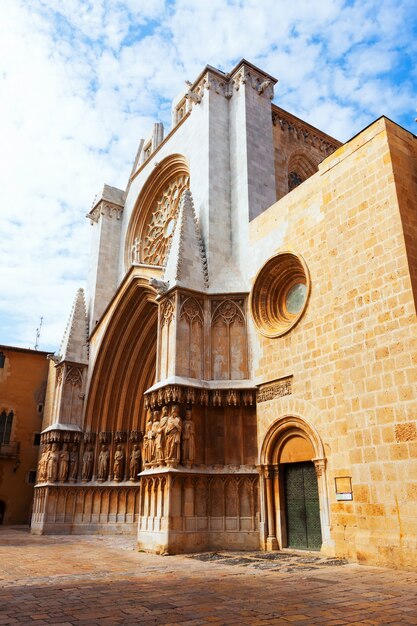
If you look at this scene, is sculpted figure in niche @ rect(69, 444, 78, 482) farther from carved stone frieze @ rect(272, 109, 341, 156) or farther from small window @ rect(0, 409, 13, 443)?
carved stone frieze @ rect(272, 109, 341, 156)

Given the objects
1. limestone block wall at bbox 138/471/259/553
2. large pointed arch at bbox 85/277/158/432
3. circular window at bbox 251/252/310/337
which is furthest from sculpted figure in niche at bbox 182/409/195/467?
large pointed arch at bbox 85/277/158/432

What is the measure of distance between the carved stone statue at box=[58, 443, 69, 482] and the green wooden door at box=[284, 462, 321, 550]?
8814mm

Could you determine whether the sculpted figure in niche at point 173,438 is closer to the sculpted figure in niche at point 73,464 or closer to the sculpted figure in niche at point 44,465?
the sculpted figure in niche at point 73,464

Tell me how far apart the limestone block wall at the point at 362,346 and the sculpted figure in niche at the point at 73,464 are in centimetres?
834

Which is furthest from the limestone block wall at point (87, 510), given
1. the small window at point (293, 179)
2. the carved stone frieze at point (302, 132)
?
the carved stone frieze at point (302, 132)

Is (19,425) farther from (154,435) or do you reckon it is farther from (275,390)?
(275,390)

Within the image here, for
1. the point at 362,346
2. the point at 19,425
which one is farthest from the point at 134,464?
the point at 362,346

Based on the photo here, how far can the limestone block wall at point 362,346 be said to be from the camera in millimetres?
7629

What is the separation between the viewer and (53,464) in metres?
16.8

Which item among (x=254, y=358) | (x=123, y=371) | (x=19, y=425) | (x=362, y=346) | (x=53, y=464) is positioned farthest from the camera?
(x=19, y=425)

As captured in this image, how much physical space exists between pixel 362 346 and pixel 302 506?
3.87m

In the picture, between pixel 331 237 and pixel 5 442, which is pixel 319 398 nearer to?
pixel 331 237

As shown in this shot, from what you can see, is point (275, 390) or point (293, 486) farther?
point (275, 390)

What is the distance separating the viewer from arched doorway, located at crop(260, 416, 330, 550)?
982cm
